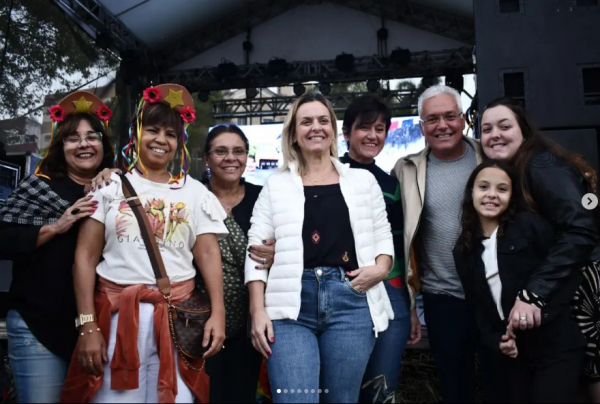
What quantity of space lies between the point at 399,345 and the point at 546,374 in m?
0.60

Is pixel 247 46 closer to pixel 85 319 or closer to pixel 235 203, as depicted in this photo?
pixel 235 203

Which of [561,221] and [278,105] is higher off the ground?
[278,105]

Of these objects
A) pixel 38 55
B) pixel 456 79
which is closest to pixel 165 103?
pixel 38 55

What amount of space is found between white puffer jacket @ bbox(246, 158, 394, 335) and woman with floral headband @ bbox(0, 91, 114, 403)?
657mm

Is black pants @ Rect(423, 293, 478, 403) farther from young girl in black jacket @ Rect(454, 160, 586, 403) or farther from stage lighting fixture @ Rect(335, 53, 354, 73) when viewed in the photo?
stage lighting fixture @ Rect(335, 53, 354, 73)

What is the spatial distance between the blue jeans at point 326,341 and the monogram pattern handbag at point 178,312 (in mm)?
267

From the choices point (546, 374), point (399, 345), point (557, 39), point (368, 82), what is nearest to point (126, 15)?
point (368, 82)

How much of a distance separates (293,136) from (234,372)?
1.07 m

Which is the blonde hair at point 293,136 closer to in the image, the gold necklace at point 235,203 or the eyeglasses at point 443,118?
the gold necklace at point 235,203

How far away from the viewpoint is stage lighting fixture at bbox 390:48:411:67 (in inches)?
308

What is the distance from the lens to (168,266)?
5.98ft

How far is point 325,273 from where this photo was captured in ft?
6.15

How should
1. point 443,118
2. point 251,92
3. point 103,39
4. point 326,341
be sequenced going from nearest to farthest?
point 326,341
point 443,118
point 103,39
point 251,92

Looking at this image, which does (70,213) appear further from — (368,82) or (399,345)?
(368,82)
